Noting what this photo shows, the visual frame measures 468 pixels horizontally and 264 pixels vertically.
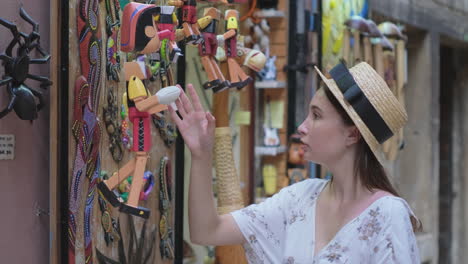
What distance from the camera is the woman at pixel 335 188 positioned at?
2.14 m

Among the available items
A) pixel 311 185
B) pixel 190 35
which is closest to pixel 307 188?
pixel 311 185

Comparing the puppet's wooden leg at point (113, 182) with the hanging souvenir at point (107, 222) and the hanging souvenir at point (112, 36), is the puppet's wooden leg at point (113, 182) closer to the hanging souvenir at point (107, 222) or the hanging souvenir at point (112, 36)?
the hanging souvenir at point (107, 222)

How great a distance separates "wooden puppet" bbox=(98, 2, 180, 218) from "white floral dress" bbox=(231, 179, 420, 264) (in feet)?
1.11

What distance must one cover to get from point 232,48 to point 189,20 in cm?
37

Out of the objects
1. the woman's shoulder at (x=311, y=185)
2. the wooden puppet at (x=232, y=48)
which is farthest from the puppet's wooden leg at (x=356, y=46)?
the woman's shoulder at (x=311, y=185)

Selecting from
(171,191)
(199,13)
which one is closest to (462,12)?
(199,13)

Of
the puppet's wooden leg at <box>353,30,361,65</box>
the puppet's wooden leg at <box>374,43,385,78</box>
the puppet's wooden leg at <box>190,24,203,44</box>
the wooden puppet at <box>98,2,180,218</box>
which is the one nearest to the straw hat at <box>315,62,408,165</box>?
the wooden puppet at <box>98,2,180,218</box>

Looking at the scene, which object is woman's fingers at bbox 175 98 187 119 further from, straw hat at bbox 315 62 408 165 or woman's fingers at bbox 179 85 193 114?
straw hat at bbox 315 62 408 165

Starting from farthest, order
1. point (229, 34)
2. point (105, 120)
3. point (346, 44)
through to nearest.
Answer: point (346, 44) < point (229, 34) < point (105, 120)

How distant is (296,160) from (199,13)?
1.37m

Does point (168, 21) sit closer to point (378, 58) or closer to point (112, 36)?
point (112, 36)

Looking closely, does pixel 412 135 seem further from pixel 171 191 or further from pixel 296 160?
pixel 171 191

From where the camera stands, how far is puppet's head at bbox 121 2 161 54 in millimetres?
2318

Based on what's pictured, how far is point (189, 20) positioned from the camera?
2846 mm
